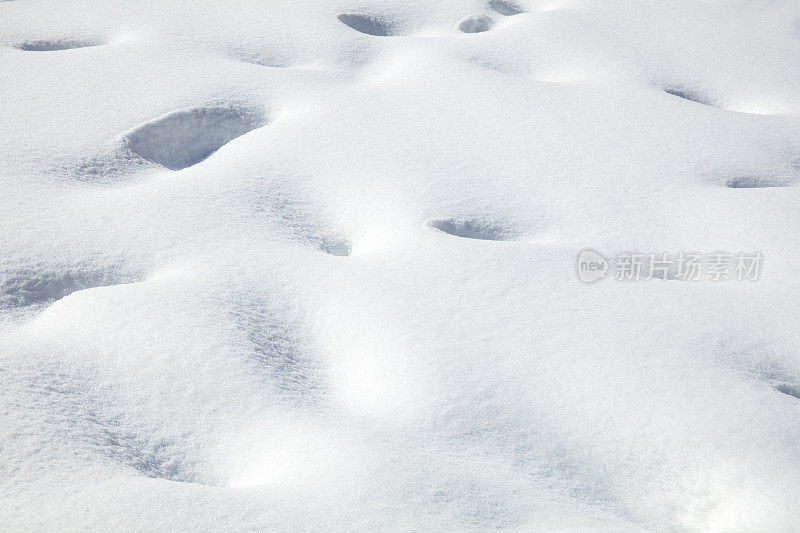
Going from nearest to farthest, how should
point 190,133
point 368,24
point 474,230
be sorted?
1. point 474,230
2. point 190,133
3. point 368,24

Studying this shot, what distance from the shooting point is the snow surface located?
2.46ft

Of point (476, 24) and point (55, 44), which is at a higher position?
point (476, 24)

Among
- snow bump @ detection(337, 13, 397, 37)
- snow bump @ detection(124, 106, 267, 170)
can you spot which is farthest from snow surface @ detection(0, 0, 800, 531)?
snow bump @ detection(337, 13, 397, 37)

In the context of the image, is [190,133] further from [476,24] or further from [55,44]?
[476,24]

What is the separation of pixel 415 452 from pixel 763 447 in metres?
0.42

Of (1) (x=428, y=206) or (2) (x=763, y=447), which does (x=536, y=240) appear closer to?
(1) (x=428, y=206)

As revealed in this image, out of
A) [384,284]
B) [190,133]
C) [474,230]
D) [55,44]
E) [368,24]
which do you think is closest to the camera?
[384,284]

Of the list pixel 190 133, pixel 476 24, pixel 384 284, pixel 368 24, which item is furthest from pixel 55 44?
pixel 384 284

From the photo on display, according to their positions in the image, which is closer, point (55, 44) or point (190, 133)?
point (190, 133)

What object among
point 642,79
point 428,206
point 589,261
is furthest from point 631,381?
point 642,79

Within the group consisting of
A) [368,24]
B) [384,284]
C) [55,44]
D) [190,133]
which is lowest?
[384,284]

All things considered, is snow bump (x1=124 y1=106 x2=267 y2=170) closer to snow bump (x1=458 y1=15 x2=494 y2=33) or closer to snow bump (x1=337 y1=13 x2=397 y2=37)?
snow bump (x1=337 y1=13 x2=397 y2=37)

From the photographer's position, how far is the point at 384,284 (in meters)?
1.02

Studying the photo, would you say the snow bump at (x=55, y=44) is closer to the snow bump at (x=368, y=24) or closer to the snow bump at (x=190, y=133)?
the snow bump at (x=190, y=133)
